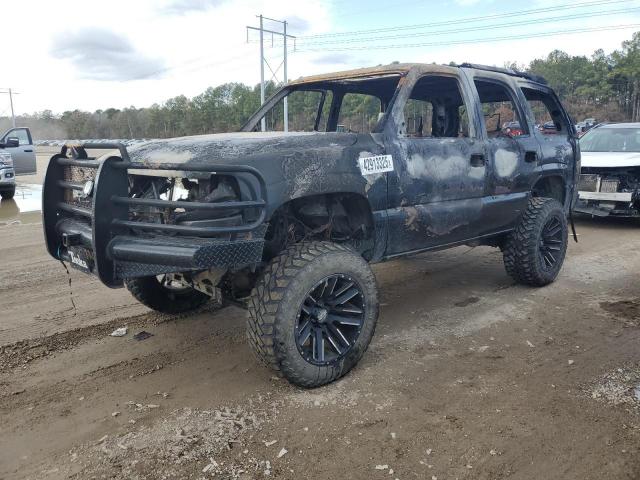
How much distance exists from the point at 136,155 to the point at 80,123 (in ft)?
295

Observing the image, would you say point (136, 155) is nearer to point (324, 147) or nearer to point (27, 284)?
point (324, 147)

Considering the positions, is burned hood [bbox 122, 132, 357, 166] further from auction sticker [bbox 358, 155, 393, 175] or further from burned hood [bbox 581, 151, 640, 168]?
burned hood [bbox 581, 151, 640, 168]

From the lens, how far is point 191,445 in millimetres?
2609

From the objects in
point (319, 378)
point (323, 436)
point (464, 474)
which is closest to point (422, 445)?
point (464, 474)

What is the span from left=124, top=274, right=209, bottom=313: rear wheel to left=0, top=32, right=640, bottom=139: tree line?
36.1 metres

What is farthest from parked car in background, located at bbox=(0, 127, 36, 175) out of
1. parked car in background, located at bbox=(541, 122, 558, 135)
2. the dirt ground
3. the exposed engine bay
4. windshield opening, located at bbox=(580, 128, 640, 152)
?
windshield opening, located at bbox=(580, 128, 640, 152)

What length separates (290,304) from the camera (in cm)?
296

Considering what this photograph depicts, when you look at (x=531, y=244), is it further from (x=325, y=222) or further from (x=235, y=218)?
(x=235, y=218)

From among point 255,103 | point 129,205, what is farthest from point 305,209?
point 255,103

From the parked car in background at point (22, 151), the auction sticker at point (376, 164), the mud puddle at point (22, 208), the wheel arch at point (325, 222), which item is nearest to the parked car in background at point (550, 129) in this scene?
the auction sticker at point (376, 164)

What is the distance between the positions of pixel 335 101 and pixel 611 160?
5523 mm

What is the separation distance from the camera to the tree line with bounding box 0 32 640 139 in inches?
2076

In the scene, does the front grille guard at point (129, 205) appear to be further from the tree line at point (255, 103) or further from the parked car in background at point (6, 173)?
the tree line at point (255, 103)

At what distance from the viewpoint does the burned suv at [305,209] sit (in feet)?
9.38
